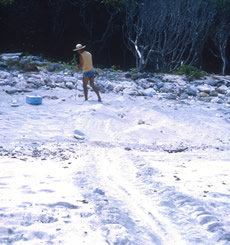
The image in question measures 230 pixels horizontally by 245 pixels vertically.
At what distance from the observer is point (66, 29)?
74.8 ft

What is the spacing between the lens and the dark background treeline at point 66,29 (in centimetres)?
2078

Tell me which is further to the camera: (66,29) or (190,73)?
(66,29)

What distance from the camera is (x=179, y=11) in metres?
16.9

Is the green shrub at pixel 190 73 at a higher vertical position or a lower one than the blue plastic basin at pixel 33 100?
lower

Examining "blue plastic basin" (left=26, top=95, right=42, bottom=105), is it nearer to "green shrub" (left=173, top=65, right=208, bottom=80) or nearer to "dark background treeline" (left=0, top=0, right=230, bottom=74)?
"green shrub" (left=173, top=65, right=208, bottom=80)

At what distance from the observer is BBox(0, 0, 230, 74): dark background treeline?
818 inches

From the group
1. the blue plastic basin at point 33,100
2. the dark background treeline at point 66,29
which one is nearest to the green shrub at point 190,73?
the dark background treeline at point 66,29

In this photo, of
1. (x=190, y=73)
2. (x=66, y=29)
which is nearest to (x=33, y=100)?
(x=190, y=73)

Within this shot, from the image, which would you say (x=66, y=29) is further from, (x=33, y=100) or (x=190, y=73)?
(x=33, y=100)

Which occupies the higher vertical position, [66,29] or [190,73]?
[66,29]

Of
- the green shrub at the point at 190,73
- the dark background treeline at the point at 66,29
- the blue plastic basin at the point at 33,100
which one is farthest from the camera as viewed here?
the dark background treeline at the point at 66,29

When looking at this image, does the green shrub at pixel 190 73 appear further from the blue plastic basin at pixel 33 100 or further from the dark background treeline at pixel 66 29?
the blue plastic basin at pixel 33 100

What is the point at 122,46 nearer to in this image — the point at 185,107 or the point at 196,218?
the point at 185,107

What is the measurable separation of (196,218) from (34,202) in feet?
4.32
